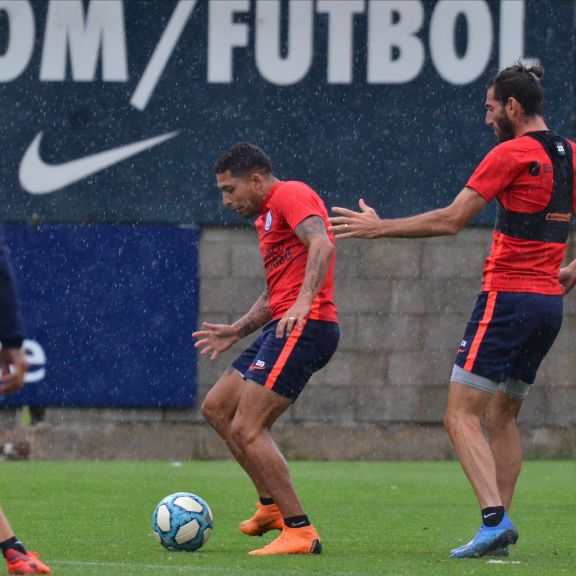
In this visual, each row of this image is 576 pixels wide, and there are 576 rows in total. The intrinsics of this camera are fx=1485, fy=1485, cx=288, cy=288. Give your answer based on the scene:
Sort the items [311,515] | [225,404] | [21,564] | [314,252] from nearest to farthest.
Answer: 1. [21,564]
2. [314,252]
3. [225,404]
4. [311,515]

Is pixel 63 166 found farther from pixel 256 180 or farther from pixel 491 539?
pixel 491 539

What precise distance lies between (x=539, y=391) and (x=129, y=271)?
4.15m

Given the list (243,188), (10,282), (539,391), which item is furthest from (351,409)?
(10,282)

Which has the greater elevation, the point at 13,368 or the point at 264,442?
the point at 13,368

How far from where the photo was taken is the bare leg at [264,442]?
701 cm

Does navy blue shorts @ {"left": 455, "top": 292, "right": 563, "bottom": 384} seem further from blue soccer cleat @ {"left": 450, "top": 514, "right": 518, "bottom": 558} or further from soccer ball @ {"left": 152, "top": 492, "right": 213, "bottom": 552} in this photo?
soccer ball @ {"left": 152, "top": 492, "right": 213, "bottom": 552}

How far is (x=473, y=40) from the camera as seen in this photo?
47.2ft

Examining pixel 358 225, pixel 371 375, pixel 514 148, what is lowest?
pixel 371 375

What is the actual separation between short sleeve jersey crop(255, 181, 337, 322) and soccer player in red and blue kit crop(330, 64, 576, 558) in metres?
0.52

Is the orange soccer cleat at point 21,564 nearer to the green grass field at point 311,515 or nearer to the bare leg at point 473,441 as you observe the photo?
the green grass field at point 311,515

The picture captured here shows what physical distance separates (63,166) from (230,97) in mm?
1759

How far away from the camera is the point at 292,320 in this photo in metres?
6.76

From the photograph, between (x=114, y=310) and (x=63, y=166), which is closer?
(x=114, y=310)

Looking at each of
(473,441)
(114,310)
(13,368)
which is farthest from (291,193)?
(114,310)
